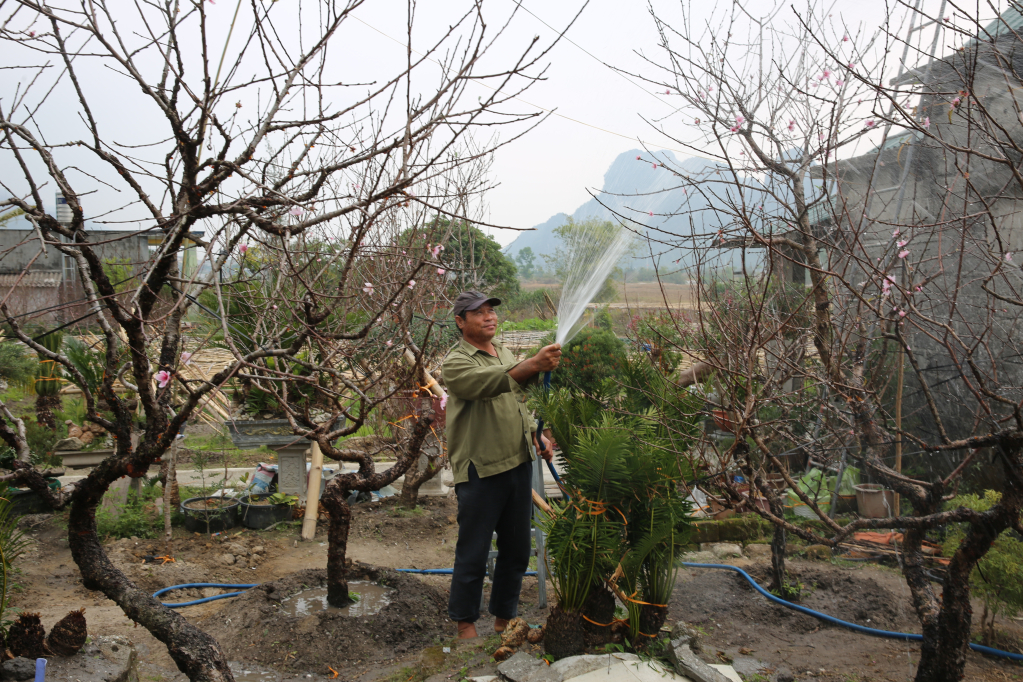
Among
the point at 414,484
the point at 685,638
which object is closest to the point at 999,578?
the point at 685,638

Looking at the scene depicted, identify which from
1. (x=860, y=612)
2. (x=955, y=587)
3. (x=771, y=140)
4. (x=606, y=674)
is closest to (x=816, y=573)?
(x=860, y=612)

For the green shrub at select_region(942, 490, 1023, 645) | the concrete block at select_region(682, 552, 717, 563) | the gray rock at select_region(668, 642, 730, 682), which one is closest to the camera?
the gray rock at select_region(668, 642, 730, 682)

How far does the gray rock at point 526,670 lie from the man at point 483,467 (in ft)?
1.92

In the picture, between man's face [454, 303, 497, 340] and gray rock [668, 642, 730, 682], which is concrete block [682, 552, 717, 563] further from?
man's face [454, 303, 497, 340]

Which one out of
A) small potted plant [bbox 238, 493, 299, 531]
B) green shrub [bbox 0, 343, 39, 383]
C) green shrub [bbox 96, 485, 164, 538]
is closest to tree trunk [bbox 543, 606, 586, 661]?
small potted plant [bbox 238, 493, 299, 531]

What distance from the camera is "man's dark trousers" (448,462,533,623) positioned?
3.62 m

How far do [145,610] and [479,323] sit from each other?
2077 millimetres

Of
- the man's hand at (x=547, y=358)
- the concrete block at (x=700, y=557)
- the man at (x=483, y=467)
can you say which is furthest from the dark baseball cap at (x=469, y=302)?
the concrete block at (x=700, y=557)

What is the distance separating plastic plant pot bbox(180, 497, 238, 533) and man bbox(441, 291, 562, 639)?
9.84 ft

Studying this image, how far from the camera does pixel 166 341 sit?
2662 mm

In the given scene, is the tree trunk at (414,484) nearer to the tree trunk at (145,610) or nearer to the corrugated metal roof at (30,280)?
the corrugated metal roof at (30,280)

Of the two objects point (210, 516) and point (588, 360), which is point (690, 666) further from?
point (588, 360)

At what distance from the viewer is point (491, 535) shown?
12.0 ft

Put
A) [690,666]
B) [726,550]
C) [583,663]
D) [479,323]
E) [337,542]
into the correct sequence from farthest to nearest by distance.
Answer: [726,550] < [337,542] < [479,323] < [583,663] < [690,666]
